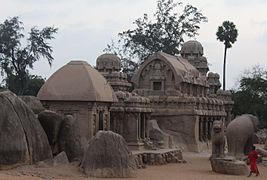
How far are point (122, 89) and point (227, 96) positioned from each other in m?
15.3

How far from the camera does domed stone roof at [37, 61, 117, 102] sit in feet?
87.1

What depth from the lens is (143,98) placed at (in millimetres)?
31750

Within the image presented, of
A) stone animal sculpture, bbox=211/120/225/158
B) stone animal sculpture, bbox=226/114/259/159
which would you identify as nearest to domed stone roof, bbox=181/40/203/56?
stone animal sculpture, bbox=226/114/259/159

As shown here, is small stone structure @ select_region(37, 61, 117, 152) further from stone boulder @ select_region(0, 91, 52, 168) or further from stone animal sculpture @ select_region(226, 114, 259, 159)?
stone boulder @ select_region(0, 91, 52, 168)

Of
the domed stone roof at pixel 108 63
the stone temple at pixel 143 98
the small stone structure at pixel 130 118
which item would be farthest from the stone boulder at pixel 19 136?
the domed stone roof at pixel 108 63

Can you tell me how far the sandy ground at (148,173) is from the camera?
1719 centimetres

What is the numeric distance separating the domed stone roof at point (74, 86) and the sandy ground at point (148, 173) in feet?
16.2

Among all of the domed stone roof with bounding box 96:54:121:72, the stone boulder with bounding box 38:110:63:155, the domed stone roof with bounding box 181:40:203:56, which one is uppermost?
the domed stone roof with bounding box 181:40:203:56

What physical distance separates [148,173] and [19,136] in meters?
5.51

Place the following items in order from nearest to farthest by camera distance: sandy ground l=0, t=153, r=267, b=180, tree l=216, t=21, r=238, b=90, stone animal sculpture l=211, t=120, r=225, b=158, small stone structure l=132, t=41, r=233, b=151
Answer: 1. sandy ground l=0, t=153, r=267, b=180
2. stone animal sculpture l=211, t=120, r=225, b=158
3. small stone structure l=132, t=41, r=233, b=151
4. tree l=216, t=21, r=238, b=90

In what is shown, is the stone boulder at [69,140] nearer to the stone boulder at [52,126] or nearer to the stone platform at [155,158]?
the stone boulder at [52,126]

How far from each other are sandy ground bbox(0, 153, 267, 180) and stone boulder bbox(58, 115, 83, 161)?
1.15m

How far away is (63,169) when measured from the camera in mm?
18797

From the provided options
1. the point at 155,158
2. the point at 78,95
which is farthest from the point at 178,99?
the point at 78,95
